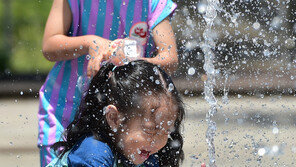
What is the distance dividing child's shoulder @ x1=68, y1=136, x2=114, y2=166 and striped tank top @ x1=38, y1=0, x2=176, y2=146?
0.20 m

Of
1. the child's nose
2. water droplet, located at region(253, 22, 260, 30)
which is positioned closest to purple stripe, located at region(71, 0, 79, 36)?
the child's nose

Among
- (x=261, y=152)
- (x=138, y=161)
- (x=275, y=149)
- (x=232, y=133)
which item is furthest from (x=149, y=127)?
(x=232, y=133)

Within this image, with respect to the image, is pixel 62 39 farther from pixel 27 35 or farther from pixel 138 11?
pixel 27 35

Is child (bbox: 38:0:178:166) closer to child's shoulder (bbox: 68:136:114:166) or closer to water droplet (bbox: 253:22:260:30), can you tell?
child's shoulder (bbox: 68:136:114:166)

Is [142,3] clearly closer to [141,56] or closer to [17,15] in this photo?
[141,56]

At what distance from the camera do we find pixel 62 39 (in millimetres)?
1885

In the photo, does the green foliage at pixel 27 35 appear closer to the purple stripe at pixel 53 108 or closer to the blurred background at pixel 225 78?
the blurred background at pixel 225 78

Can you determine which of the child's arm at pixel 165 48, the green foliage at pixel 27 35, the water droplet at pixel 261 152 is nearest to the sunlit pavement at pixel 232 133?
the water droplet at pixel 261 152

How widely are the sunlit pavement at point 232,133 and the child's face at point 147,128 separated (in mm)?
1866

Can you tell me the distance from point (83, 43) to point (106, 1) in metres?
0.20

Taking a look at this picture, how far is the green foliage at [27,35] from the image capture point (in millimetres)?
7199

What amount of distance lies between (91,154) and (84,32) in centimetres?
46

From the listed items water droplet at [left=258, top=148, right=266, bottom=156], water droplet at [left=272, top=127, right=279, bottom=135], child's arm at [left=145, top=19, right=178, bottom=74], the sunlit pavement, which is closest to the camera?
child's arm at [left=145, top=19, right=178, bottom=74]

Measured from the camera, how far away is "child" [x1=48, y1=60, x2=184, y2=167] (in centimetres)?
173
